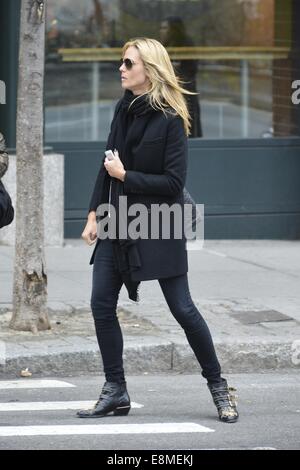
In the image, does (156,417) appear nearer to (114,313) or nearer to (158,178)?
(114,313)

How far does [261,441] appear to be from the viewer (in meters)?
5.90

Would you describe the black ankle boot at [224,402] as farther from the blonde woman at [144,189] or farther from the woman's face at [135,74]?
the woman's face at [135,74]

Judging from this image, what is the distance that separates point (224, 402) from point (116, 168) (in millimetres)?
1331

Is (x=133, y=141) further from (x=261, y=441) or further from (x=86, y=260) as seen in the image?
(x=86, y=260)

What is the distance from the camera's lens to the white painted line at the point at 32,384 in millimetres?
7227

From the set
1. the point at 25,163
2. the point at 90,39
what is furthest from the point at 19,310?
the point at 90,39

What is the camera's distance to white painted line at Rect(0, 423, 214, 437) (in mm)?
6000

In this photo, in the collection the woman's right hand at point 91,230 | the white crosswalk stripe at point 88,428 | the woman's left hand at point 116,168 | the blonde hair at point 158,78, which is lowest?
the white crosswalk stripe at point 88,428

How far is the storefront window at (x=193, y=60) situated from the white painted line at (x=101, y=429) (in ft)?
19.6

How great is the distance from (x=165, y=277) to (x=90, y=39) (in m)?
6.10

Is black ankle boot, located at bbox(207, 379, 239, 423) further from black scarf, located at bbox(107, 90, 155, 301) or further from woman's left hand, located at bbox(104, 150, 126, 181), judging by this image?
woman's left hand, located at bbox(104, 150, 126, 181)

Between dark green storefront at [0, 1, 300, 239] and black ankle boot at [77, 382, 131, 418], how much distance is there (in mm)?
5634

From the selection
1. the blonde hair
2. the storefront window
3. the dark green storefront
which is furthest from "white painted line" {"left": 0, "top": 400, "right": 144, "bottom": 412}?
the storefront window

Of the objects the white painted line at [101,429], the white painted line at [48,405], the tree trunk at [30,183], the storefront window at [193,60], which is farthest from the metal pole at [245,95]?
the white painted line at [101,429]
